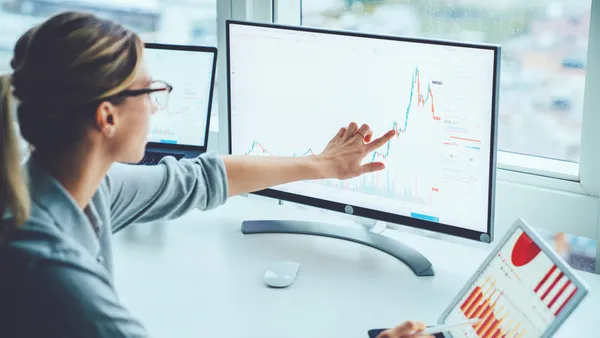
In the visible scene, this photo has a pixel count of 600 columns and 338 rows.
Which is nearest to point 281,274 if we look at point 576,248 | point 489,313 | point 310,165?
point 310,165

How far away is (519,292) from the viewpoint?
127 centimetres

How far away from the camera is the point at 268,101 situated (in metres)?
1.75

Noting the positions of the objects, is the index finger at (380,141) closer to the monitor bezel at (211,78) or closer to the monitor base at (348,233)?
the monitor base at (348,233)

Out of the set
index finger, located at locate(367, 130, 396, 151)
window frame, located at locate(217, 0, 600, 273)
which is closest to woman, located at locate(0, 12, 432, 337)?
index finger, located at locate(367, 130, 396, 151)

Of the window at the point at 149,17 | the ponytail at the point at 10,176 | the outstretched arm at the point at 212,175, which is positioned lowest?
the outstretched arm at the point at 212,175

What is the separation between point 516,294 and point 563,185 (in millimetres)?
493

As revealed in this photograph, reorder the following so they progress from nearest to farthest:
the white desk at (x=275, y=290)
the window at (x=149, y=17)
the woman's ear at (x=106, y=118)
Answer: the woman's ear at (x=106, y=118) < the white desk at (x=275, y=290) < the window at (x=149, y=17)

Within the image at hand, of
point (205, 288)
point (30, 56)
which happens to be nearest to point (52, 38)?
point (30, 56)

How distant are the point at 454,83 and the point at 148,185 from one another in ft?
2.05

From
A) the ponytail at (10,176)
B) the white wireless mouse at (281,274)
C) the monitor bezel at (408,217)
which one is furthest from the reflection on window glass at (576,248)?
the ponytail at (10,176)

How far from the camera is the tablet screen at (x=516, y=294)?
1.19 metres

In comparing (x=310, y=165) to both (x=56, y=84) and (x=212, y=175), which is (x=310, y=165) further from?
(x=56, y=84)

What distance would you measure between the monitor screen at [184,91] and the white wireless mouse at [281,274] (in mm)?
510

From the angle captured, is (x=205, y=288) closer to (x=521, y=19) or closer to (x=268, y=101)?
(x=268, y=101)
